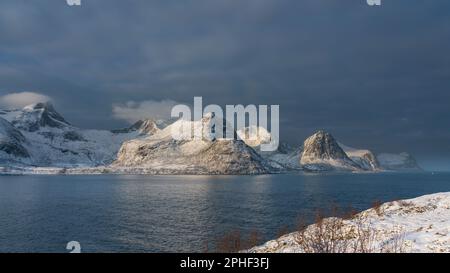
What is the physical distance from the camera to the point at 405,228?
28922mm

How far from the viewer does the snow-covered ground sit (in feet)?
77.1

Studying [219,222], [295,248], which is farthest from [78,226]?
[295,248]

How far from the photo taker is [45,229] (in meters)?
70.9

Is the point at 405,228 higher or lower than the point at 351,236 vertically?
higher

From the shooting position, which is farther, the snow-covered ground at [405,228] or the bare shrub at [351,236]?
the snow-covered ground at [405,228]

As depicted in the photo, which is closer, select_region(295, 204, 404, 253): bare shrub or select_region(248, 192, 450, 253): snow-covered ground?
select_region(295, 204, 404, 253): bare shrub

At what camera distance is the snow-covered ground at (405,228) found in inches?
925

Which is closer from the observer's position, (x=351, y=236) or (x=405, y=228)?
(x=351, y=236)
